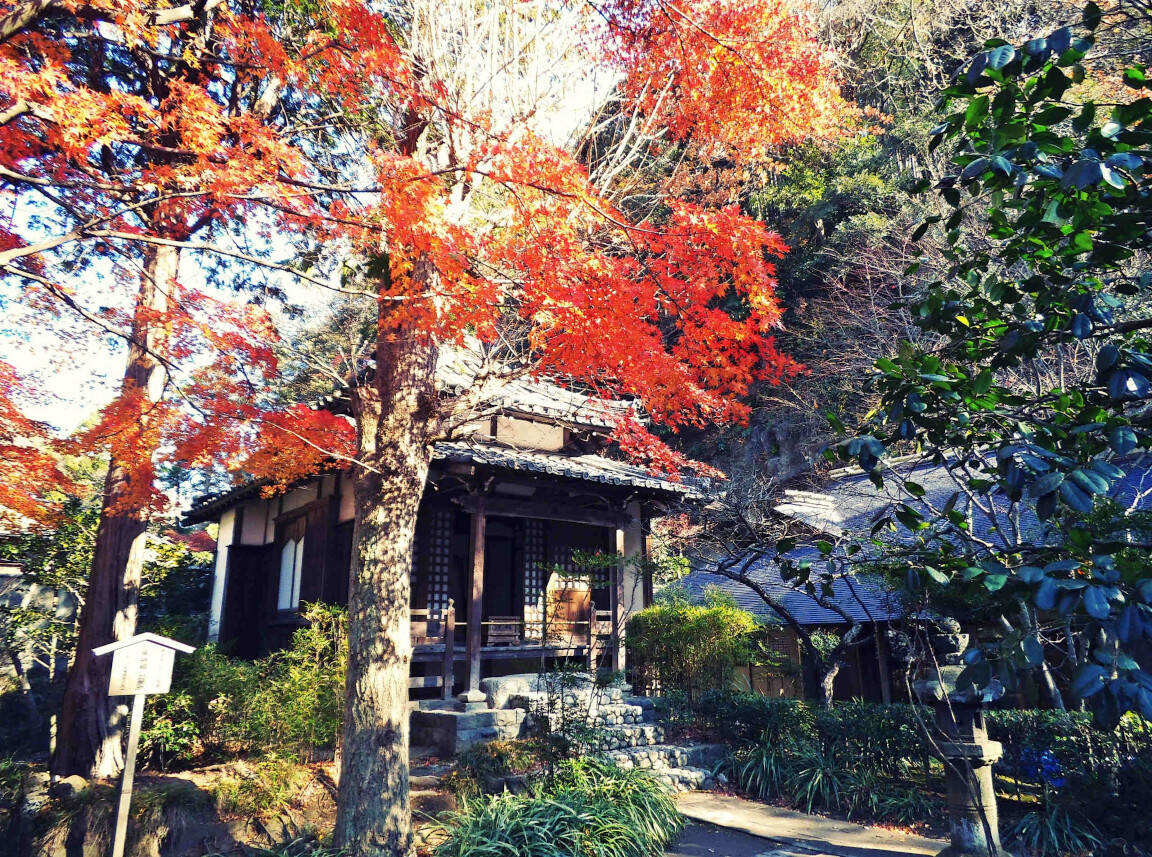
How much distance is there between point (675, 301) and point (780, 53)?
3645 mm

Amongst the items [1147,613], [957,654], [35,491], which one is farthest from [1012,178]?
[35,491]

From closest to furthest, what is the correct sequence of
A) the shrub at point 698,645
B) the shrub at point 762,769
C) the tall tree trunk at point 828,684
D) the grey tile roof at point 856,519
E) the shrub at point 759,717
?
the shrub at point 762,769 < the shrub at point 759,717 < the tall tree trunk at point 828,684 < the shrub at point 698,645 < the grey tile roof at point 856,519

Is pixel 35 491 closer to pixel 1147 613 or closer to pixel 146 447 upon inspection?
pixel 146 447

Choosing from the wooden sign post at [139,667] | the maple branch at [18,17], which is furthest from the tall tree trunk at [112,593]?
the maple branch at [18,17]

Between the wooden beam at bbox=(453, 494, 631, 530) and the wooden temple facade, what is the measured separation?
0.9 inches

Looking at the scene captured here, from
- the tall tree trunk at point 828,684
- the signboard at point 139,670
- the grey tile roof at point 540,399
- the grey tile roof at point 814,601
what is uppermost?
the grey tile roof at point 540,399

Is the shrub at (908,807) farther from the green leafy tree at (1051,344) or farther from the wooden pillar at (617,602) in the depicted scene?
the green leafy tree at (1051,344)

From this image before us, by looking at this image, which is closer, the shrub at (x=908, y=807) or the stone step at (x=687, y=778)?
the shrub at (x=908, y=807)

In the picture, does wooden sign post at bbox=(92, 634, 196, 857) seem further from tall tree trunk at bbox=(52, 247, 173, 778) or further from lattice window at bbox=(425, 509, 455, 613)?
lattice window at bbox=(425, 509, 455, 613)

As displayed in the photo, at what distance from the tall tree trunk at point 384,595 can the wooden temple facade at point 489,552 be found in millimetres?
3930

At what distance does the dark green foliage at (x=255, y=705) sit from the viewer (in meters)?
7.46

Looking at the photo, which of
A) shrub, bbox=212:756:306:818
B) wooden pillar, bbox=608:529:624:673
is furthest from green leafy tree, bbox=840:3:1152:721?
wooden pillar, bbox=608:529:624:673

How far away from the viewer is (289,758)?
701 cm

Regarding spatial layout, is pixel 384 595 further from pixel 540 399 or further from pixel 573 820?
pixel 540 399
